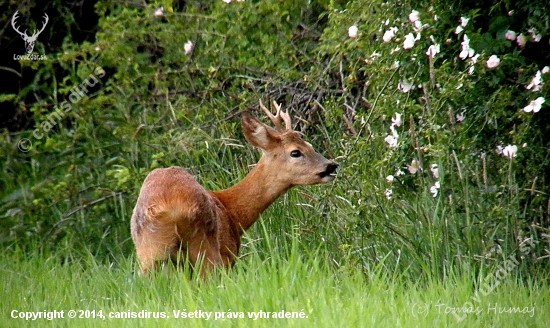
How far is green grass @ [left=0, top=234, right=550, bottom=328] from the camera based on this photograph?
4.83 meters

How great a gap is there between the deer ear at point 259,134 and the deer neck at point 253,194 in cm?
13

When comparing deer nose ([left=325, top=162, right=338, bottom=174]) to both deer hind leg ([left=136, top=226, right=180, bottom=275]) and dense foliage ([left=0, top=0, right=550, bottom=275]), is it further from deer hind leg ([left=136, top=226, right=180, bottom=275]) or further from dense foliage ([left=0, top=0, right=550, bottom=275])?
deer hind leg ([left=136, top=226, right=180, bottom=275])

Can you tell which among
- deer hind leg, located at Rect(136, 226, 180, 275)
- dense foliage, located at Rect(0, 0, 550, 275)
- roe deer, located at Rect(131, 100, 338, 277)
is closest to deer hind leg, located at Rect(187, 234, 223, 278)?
roe deer, located at Rect(131, 100, 338, 277)

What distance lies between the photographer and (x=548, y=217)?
239 inches

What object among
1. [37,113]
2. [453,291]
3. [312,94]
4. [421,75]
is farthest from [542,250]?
[37,113]

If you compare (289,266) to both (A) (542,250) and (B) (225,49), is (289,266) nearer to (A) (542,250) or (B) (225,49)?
(A) (542,250)

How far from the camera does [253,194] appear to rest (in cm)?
722

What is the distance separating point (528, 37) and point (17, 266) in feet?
14.2

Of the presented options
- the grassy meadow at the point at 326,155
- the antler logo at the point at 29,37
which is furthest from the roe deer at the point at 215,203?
the antler logo at the point at 29,37

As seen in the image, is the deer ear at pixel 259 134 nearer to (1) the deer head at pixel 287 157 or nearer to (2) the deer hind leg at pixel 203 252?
(1) the deer head at pixel 287 157

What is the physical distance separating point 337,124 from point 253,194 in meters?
1.43

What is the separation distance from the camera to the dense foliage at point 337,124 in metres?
6.01

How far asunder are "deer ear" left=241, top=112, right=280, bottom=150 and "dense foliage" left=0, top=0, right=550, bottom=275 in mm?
497

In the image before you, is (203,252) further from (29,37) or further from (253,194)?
(29,37)
